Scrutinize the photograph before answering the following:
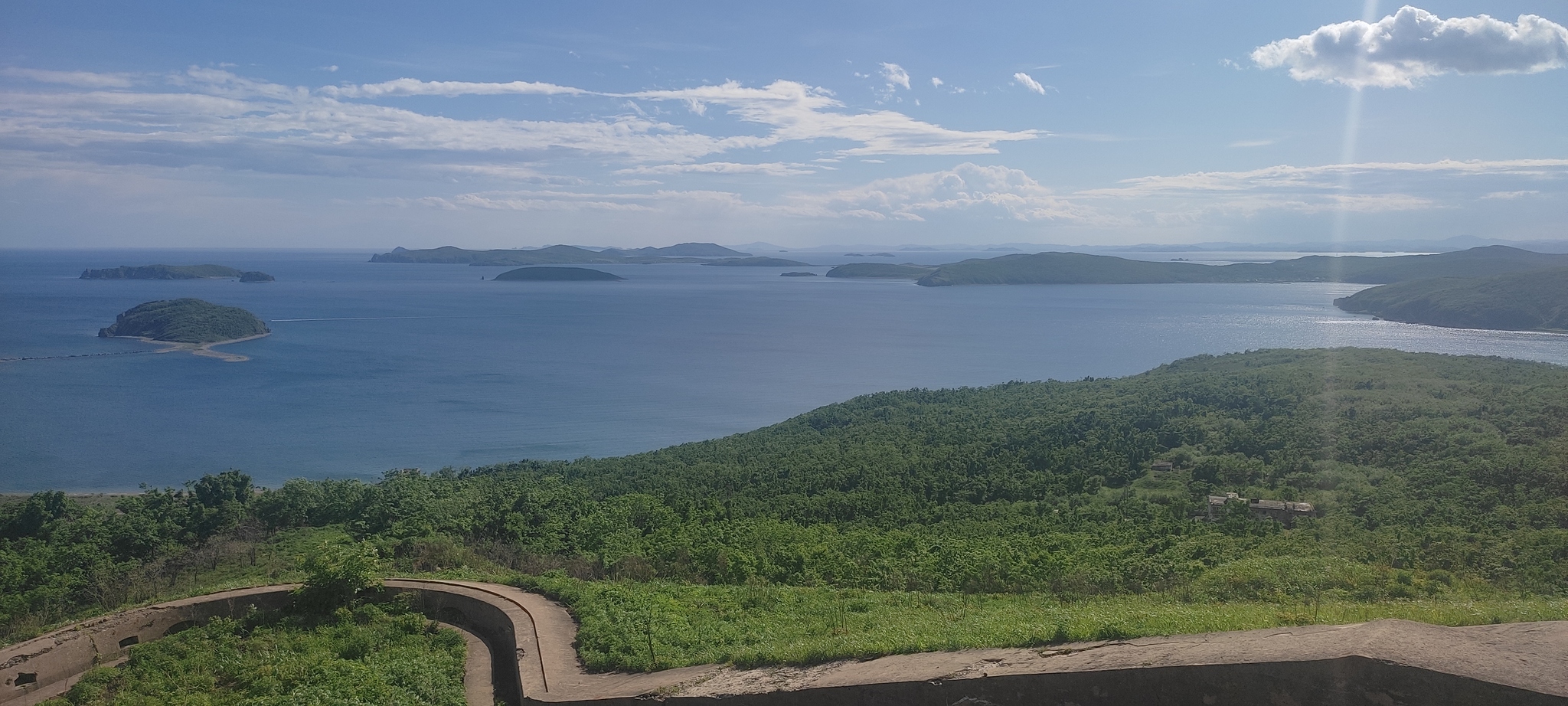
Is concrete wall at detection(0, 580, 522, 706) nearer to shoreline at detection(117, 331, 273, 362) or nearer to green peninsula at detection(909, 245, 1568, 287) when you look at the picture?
shoreline at detection(117, 331, 273, 362)

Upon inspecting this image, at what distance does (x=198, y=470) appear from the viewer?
142 feet

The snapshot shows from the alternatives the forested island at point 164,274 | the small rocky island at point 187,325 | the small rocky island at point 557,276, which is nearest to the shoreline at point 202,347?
the small rocky island at point 187,325

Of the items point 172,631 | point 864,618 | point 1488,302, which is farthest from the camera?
point 1488,302

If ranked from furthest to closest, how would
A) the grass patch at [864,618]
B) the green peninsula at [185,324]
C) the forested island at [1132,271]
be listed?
1. the forested island at [1132,271]
2. the green peninsula at [185,324]
3. the grass patch at [864,618]

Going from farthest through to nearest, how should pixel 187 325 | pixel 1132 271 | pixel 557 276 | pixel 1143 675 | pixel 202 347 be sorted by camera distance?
1. pixel 557 276
2. pixel 1132 271
3. pixel 187 325
4. pixel 202 347
5. pixel 1143 675

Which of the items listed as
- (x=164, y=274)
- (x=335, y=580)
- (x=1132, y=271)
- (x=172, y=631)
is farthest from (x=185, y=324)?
(x=1132, y=271)

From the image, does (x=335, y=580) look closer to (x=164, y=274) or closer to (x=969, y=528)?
(x=969, y=528)

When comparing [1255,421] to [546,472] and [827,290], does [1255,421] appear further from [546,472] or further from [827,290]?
[827,290]

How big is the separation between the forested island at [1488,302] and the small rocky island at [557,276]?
133620mm

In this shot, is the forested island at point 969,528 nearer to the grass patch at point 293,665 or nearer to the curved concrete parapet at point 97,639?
the grass patch at point 293,665

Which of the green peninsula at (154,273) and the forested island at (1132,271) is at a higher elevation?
the forested island at (1132,271)

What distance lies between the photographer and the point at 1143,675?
6.57 meters

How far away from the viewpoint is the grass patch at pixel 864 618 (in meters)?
7.89

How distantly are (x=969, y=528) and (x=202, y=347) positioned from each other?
83601 mm
